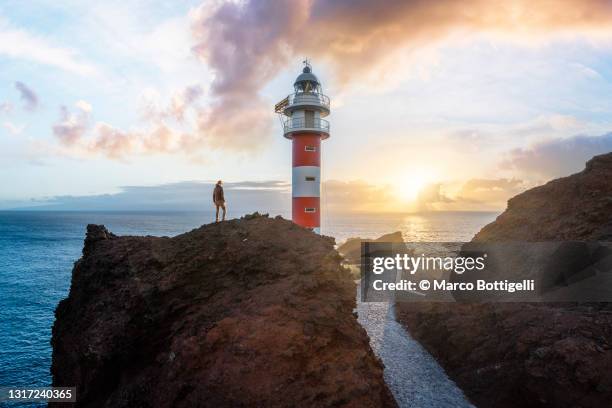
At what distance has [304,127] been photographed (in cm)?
2811

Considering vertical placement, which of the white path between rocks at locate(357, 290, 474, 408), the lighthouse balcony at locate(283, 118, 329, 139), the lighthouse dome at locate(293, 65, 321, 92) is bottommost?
the white path between rocks at locate(357, 290, 474, 408)

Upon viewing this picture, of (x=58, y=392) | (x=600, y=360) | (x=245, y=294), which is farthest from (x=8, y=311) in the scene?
(x=600, y=360)

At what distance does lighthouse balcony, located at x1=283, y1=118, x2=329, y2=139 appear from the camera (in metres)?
27.9

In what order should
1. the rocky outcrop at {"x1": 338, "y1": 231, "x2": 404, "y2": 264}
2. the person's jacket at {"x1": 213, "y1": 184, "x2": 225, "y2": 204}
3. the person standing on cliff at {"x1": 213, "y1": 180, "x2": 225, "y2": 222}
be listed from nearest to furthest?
the person standing on cliff at {"x1": 213, "y1": 180, "x2": 225, "y2": 222} → the person's jacket at {"x1": 213, "y1": 184, "x2": 225, "y2": 204} → the rocky outcrop at {"x1": 338, "y1": 231, "x2": 404, "y2": 264}

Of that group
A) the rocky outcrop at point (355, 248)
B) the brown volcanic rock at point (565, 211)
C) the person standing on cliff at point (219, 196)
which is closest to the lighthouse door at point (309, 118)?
the person standing on cliff at point (219, 196)

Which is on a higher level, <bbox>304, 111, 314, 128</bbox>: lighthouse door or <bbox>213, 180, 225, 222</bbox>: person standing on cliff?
<bbox>304, 111, 314, 128</bbox>: lighthouse door

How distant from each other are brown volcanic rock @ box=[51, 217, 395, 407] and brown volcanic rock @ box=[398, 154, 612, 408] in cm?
453

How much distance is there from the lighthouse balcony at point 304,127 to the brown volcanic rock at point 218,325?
52.3 ft

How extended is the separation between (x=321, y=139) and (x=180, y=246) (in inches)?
749

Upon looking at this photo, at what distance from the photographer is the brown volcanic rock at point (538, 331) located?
9.94 meters

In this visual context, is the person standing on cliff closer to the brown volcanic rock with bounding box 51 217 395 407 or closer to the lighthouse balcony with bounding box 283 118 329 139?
the brown volcanic rock with bounding box 51 217 395 407

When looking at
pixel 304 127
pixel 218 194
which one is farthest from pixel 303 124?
pixel 218 194

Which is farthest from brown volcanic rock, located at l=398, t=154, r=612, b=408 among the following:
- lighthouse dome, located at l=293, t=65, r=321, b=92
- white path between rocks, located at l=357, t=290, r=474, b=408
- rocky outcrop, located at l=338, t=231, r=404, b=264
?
rocky outcrop, located at l=338, t=231, r=404, b=264

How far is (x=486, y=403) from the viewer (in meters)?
11.7
